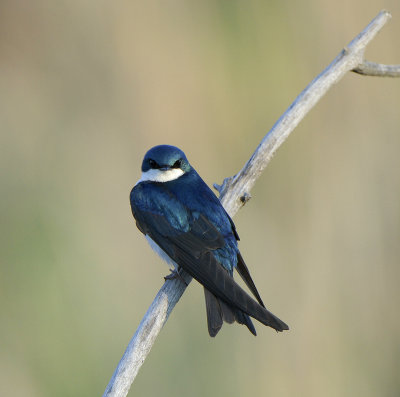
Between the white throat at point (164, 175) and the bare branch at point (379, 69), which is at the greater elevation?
the bare branch at point (379, 69)

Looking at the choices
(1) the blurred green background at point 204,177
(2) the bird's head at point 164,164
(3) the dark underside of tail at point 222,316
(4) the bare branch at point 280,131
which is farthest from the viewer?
(1) the blurred green background at point 204,177

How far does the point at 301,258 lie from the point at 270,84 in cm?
63

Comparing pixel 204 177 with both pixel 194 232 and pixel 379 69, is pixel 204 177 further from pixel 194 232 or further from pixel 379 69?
pixel 379 69

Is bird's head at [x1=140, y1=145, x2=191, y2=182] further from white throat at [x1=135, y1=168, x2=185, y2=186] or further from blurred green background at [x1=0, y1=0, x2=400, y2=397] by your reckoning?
blurred green background at [x1=0, y1=0, x2=400, y2=397]

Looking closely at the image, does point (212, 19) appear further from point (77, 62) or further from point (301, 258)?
point (301, 258)

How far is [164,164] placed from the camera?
6.81 ft

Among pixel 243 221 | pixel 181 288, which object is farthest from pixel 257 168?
pixel 243 221

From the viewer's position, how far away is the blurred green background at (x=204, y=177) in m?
2.33

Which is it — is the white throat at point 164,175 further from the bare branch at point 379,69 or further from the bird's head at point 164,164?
the bare branch at point 379,69

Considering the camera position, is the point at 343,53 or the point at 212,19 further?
the point at 212,19

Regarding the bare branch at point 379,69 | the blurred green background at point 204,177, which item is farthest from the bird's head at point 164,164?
the bare branch at point 379,69

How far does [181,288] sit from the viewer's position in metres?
1.82

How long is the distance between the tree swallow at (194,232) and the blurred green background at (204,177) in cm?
43

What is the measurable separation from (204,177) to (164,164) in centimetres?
49
